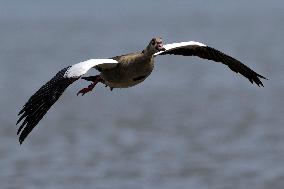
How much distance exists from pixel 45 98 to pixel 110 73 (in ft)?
5.91

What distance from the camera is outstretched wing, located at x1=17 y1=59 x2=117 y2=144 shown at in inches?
674

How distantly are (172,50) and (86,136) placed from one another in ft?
48.4

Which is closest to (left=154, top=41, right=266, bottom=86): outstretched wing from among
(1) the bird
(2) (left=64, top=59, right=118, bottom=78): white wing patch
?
(1) the bird

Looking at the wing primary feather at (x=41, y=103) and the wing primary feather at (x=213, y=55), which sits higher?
the wing primary feather at (x=213, y=55)

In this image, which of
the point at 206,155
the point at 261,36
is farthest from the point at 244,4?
the point at 206,155

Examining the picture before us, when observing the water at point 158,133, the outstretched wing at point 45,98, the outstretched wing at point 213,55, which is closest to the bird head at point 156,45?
the outstretched wing at point 45,98

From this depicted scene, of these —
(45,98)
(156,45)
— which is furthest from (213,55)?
(45,98)

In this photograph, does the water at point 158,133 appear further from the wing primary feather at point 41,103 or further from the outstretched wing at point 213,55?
the wing primary feather at point 41,103

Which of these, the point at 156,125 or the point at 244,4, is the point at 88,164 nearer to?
the point at 156,125

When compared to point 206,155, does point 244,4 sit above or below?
above

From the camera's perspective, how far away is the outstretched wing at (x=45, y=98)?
17109 millimetres

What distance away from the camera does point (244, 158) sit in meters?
29.8

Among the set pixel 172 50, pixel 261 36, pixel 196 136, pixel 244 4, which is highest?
pixel 244 4

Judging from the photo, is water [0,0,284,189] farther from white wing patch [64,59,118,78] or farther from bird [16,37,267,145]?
white wing patch [64,59,118,78]
